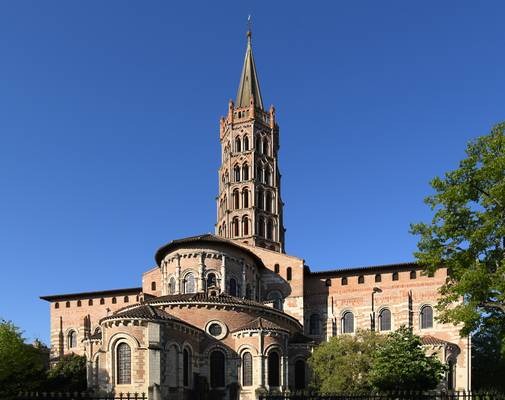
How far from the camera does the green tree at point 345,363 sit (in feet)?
126

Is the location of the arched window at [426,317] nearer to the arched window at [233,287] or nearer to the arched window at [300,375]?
the arched window at [300,375]

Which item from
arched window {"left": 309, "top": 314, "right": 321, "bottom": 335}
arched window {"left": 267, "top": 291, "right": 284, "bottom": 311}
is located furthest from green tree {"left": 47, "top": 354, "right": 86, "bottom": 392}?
arched window {"left": 309, "top": 314, "right": 321, "bottom": 335}

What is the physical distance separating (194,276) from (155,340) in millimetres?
13105

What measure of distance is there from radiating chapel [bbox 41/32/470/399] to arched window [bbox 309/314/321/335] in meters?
0.11

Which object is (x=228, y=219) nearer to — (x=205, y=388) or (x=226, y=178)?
(x=226, y=178)

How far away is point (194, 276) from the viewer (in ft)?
163

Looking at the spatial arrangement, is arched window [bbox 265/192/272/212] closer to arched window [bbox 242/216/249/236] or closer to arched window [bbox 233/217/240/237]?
arched window [bbox 242/216/249/236]

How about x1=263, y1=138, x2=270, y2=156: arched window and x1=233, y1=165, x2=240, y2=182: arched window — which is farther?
x1=263, y1=138, x2=270, y2=156: arched window

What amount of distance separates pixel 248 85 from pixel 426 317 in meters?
37.1

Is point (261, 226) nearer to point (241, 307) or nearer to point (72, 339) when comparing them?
point (72, 339)

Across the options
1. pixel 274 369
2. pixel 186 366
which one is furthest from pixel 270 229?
pixel 186 366

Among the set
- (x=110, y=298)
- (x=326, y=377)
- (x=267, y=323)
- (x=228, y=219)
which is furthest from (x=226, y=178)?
(x=326, y=377)

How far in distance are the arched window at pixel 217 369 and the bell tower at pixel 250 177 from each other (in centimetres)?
2422

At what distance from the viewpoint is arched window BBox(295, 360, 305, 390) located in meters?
45.8
